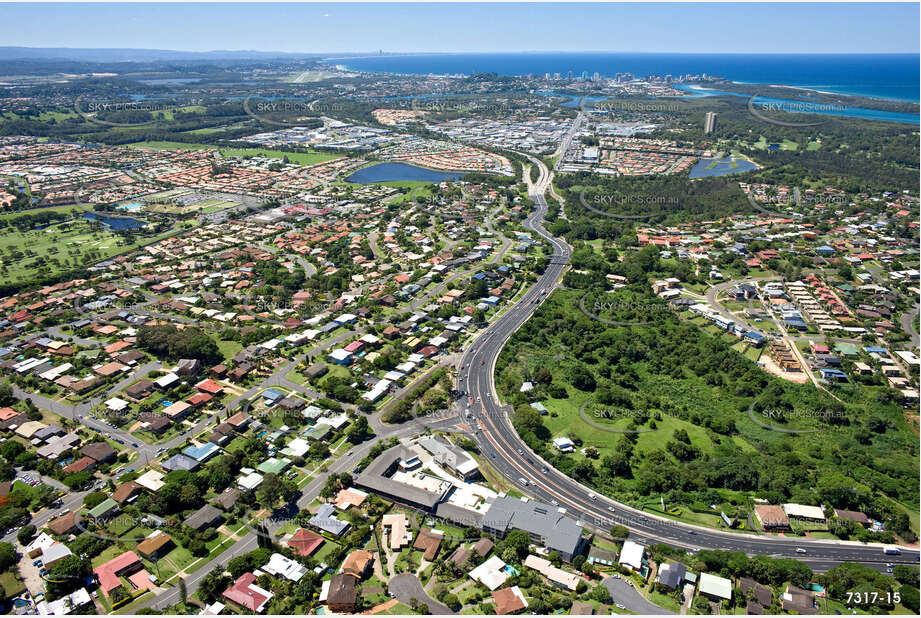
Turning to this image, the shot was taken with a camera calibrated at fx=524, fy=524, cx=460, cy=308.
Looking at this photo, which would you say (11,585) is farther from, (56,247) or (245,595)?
(56,247)

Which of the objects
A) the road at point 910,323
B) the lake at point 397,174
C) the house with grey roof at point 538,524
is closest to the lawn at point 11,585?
the house with grey roof at point 538,524

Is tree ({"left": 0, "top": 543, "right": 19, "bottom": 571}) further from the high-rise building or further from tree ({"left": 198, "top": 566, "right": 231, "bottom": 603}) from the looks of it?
the high-rise building

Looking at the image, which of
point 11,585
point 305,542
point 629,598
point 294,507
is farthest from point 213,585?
point 629,598

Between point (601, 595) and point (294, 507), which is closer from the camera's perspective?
point (601, 595)

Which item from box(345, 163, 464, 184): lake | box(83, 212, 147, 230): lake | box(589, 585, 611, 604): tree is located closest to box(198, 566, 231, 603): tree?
box(589, 585, 611, 604): tree

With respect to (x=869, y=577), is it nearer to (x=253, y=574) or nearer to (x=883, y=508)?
(x=883, y=508)
